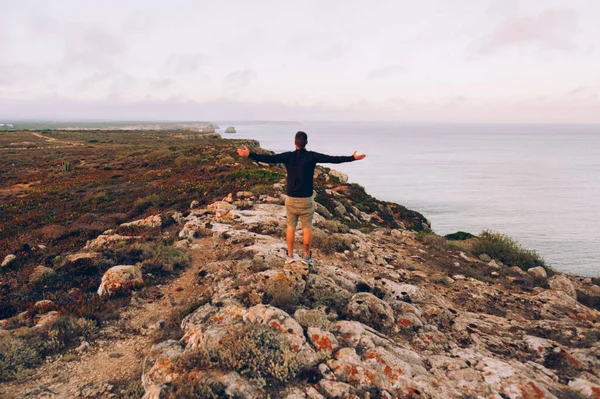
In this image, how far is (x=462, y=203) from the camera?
45.0 m

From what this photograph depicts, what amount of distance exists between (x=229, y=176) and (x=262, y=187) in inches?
197

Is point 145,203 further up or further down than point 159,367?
further up

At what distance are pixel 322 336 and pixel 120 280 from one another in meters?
5.41

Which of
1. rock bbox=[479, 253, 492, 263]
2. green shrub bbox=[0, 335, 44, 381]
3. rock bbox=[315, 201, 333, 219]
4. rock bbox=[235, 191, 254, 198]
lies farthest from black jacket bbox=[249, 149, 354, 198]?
rock bbox=[235, 191, 254, 198]

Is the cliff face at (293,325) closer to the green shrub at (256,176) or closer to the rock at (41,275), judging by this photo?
the rock at (41,275)

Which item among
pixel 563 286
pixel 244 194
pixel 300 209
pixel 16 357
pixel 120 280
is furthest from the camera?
pixel 244 194

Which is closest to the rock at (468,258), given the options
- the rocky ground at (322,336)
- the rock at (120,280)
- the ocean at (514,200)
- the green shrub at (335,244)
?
the rocky ground at (322,336)

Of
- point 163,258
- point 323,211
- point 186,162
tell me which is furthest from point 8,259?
point 186,162

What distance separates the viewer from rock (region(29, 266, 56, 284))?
9086mm

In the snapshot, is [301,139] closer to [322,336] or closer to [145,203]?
[322,336]

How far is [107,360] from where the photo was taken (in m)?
5.90

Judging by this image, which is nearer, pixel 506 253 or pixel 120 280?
pixel 120 280

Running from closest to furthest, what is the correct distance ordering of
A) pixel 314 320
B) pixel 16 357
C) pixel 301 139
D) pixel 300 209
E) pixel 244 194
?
pixel 16 357 → pixel 314 320 → pixel 301 139 → pixel 300 209 → pixel 244 194

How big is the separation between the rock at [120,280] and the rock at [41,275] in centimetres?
207
